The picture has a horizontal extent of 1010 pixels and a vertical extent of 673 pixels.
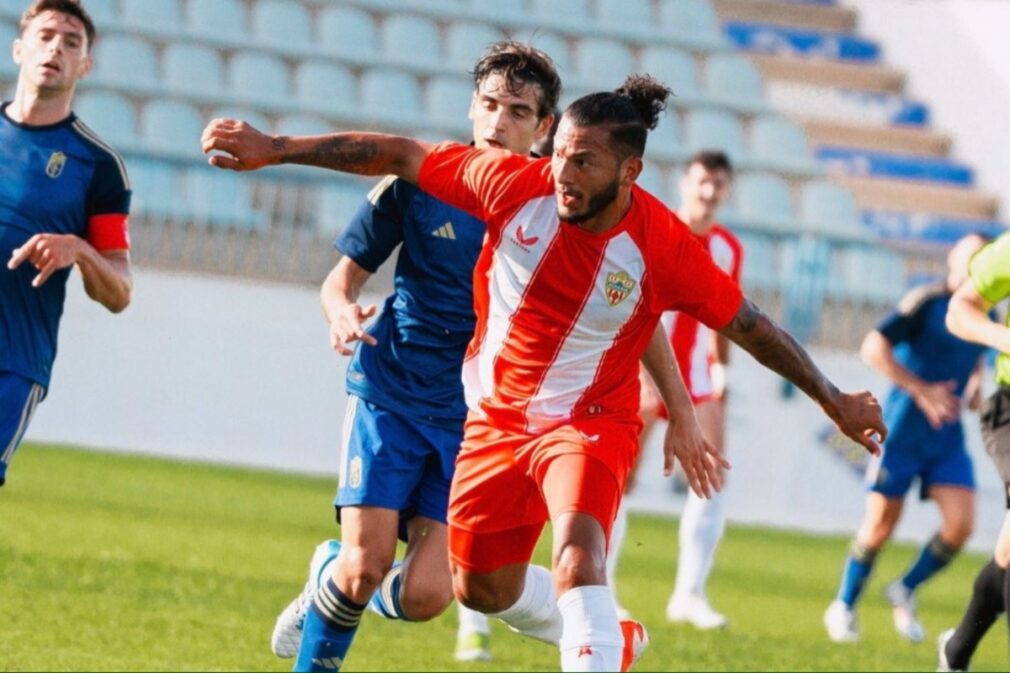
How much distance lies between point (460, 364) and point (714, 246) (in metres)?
3.91

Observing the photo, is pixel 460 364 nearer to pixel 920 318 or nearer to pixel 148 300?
pixel 920 318

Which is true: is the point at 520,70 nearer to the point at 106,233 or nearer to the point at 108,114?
the point at 106,233

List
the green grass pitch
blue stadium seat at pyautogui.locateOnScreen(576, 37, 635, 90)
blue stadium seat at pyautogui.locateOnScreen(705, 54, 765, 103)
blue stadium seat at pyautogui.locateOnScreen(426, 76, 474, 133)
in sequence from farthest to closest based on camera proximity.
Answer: blue stadium seat at pyautogui.locateOnScreen(705, 54, 765, 103), blue stadium seat at pyautogui.locateOnScreen(576, 37, 635, 90), blue stadium seat at pyautogui.locateOnScreen(426, 76, 474, 133), the green grass pitch

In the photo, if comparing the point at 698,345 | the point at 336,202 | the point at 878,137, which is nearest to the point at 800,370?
the point at 698,345

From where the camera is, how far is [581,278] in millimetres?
5402

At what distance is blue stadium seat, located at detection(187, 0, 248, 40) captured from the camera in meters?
21.4

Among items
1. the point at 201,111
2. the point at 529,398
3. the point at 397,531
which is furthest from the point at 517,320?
the point at 201,111

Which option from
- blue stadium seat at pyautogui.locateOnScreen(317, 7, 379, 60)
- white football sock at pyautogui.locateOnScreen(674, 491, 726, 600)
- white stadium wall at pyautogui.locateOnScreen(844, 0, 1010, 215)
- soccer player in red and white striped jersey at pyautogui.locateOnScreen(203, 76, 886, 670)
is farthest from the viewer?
white stadium wall at pyautogui.locateOnScreen(844, 0, 1010, 215)

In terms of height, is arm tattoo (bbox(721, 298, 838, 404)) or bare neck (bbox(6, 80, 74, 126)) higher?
bare neck (bbox(6, 80, 74, 126))

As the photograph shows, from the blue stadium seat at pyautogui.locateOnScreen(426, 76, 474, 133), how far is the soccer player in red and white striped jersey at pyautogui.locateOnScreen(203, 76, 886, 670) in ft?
49.7

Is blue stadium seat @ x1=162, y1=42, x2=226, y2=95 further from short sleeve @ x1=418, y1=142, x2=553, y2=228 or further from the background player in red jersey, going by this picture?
short sleeve @ x1=418, y1=142, x2=553, y2=228

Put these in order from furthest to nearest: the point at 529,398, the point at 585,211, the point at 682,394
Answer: the point at 682,394 < the point at 529,398 < the point at 585,211

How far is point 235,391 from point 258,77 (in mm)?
5566

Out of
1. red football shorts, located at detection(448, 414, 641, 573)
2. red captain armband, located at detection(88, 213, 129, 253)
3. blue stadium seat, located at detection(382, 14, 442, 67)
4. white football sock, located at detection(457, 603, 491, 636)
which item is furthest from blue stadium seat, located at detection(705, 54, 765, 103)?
red football shorts, located at detection(448, 414, 641, 573)
